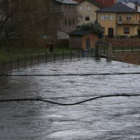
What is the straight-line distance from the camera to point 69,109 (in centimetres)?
2795

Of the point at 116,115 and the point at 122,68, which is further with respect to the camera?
the point at 122,68

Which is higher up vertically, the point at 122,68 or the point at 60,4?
the point at 60,4

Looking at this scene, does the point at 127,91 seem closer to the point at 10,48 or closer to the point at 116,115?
the point at 116,115

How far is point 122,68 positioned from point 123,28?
182ft

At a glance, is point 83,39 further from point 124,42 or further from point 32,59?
point 32,59

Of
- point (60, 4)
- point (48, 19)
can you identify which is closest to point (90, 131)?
point (48, 19)

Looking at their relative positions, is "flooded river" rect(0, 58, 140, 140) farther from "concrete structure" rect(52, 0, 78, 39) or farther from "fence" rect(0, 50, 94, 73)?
"concrete structure" rect(52, 0, 78, 39)

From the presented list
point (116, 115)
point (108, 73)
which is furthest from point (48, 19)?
point (116, 115)

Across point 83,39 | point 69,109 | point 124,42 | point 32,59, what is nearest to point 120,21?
point 124,42

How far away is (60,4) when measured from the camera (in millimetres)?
94812

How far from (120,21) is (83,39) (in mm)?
25193

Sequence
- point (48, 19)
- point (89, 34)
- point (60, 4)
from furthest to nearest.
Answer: point (60, 4) < point (89, 34) < point (48, 19)

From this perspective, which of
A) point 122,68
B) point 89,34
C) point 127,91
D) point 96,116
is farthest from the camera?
point 89,34

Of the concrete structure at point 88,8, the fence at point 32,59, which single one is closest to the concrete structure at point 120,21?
the concrete structure at point 88,8
